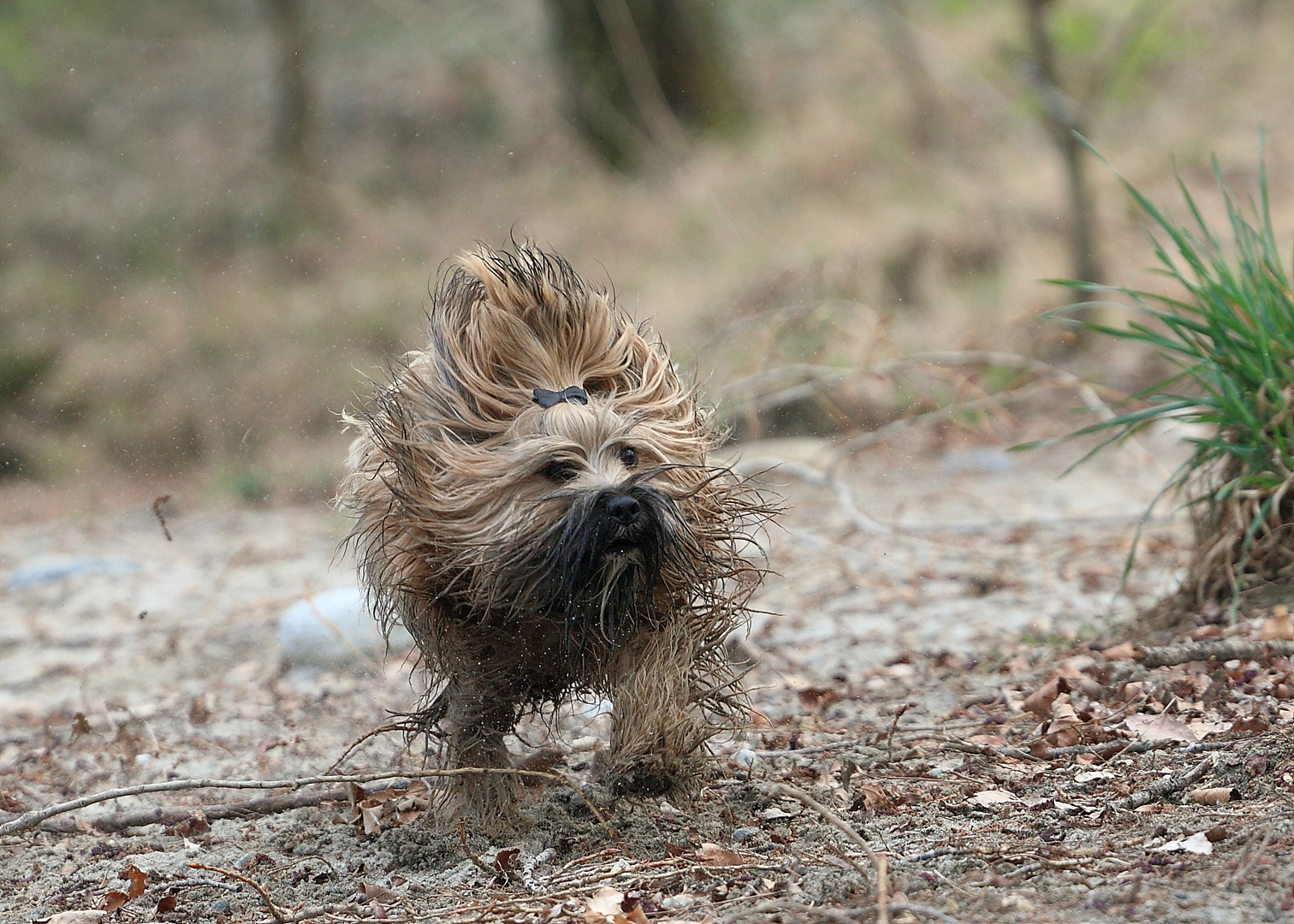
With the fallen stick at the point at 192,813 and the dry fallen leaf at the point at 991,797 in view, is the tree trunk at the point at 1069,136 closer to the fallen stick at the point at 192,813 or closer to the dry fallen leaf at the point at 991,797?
the dry fallen leaf at the point at 991,797

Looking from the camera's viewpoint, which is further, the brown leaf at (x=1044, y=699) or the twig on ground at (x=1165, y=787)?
the brown leaf at (x=1044, y=699)

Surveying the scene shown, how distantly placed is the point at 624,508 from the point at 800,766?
1.17 metres

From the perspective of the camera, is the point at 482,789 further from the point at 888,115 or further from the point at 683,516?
the point at 888,115

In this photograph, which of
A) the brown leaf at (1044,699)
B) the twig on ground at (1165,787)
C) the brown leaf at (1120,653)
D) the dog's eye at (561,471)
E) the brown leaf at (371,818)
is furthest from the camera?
the brown leaf at (1120,653)

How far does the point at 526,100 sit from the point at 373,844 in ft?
48.9

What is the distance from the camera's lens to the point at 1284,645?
407 cm

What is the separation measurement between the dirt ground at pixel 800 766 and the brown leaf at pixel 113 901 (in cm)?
2

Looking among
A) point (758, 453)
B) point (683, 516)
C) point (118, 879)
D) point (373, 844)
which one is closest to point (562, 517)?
point (683, 516)

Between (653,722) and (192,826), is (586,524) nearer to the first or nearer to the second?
(653,722)

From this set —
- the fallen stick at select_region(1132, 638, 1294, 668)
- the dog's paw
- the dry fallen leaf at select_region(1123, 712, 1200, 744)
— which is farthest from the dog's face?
the fallen stick at select_region(1132, 638, 1294, 668)

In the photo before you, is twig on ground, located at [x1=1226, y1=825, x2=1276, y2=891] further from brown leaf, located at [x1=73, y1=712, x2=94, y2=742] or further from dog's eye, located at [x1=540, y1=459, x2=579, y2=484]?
brown leaf, located at [x1=73, y1=712, x2=94, y2=742]

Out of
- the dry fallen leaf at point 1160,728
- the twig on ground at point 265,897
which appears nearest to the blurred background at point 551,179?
the dry fallen leaf at point 1160,728

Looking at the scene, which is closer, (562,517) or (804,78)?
(562,517)

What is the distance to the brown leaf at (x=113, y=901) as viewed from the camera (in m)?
3.35
